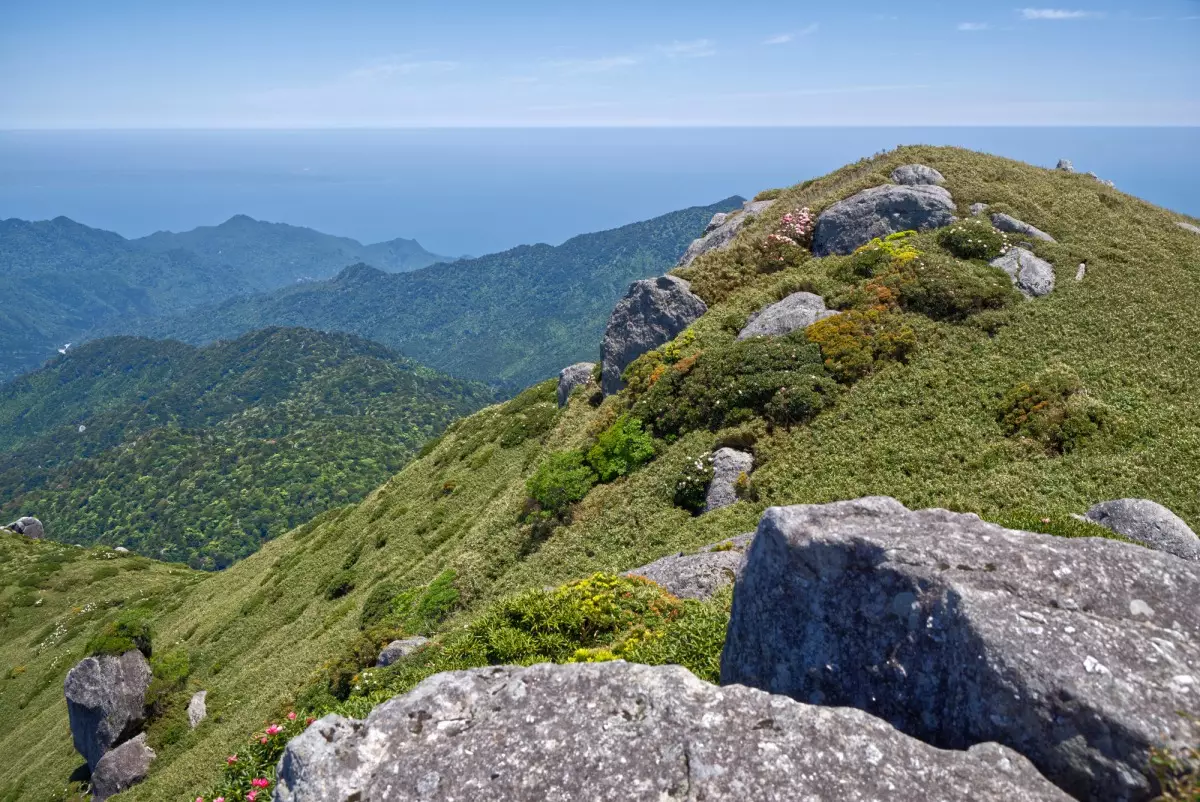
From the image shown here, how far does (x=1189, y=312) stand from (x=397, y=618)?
105ft

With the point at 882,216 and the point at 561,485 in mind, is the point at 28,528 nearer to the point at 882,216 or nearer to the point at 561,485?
the point at 561,485

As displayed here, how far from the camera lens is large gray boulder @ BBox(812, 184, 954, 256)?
112ft

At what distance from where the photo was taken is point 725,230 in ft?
158

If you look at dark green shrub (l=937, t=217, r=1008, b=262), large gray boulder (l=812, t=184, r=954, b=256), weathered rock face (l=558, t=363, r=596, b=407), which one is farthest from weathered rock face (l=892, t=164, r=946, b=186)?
weathered rock face (l=558, t=363, r=596, b=407)

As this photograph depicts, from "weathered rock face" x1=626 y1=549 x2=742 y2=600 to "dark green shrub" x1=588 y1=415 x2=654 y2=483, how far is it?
847 centimetres

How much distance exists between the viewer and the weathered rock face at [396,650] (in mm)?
19256

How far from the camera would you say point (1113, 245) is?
28.8 m

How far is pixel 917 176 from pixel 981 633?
39269mm

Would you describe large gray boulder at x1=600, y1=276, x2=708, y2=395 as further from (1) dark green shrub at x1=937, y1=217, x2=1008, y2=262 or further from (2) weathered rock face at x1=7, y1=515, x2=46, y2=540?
(2) weathered rock face at x1=7, y1=515, x2=46, y2=540

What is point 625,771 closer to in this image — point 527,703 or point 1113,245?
point 527,703

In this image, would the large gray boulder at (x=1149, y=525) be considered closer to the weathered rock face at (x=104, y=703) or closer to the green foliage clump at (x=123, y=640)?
the weathered rock face at (x=104, y=703)


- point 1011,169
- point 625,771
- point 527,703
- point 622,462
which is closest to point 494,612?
point 527,703

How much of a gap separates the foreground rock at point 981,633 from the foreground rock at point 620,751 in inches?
23.5

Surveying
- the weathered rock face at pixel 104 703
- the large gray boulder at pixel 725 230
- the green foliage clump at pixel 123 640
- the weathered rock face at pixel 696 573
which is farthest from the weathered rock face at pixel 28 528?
the weathered rock face at pixel 696 573
